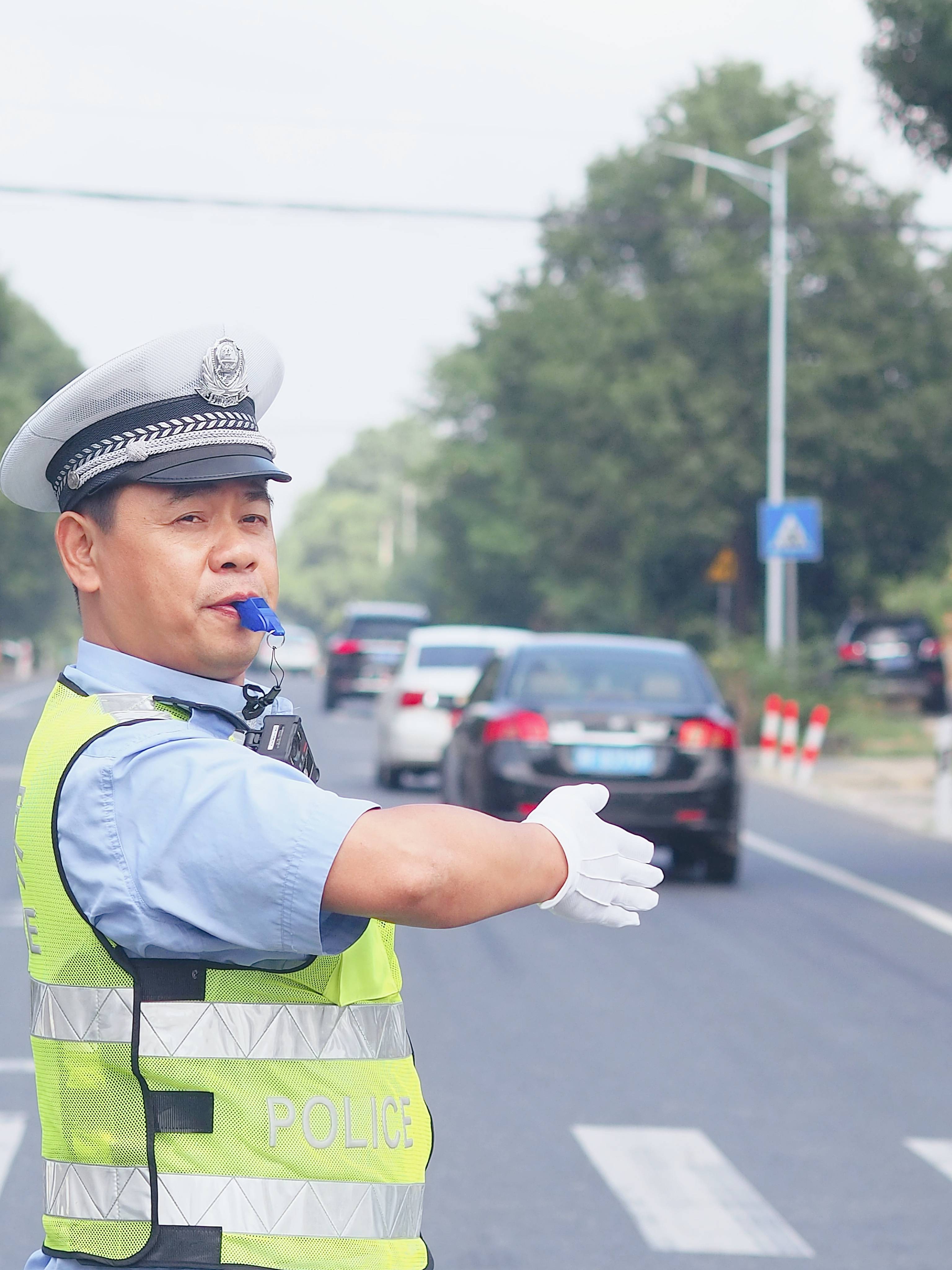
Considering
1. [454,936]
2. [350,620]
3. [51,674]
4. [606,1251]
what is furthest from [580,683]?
[51,674]

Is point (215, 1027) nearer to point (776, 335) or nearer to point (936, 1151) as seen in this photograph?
point (936, 1151)

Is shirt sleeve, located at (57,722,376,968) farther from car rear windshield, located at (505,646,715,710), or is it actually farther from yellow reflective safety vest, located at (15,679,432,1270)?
car rear windshield, located at (505,646,715,710)

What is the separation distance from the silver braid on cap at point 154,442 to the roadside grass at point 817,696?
83.5ft

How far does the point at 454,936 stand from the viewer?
1138 centimetres

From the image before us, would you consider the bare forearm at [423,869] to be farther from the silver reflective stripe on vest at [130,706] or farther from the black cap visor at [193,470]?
the black cap visor at [193,470]

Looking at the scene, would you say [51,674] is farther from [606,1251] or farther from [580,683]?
[606,1251]

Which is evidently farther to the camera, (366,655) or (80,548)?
(366,655)

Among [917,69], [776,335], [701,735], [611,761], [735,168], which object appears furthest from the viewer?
[735,168]

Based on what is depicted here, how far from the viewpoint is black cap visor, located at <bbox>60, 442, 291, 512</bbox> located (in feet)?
7.10

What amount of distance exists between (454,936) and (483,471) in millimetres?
54308

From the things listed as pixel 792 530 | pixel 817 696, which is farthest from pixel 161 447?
pixel 792 530

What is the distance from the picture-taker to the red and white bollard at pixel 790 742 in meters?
24.3

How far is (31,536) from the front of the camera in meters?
73.6

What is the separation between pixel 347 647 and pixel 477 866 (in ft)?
122
